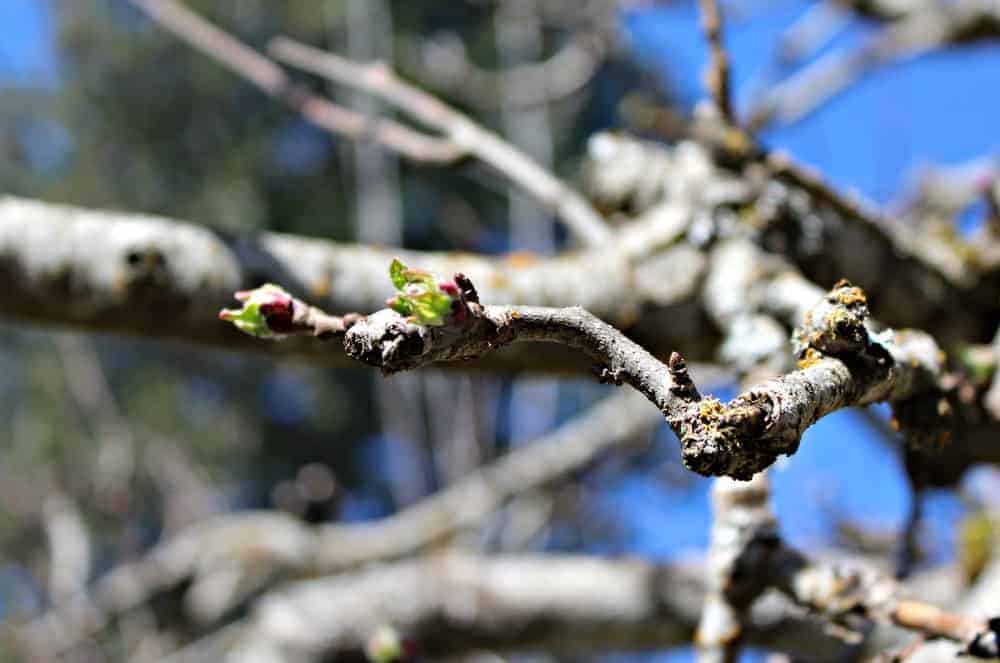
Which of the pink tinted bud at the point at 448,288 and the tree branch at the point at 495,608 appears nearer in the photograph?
the pink tinted bud at the point at 448,288

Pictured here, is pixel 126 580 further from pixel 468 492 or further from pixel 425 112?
pixel 425 112

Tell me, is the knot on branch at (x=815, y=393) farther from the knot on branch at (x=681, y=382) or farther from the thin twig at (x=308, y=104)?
the thin twig at (x=308, y=104)

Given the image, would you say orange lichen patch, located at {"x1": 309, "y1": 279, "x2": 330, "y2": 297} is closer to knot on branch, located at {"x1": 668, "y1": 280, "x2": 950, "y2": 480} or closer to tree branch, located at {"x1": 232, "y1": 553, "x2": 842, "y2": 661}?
knot on branch, located at {"x1": 668, "y1": 280, "x2": 950, "y2": 480}

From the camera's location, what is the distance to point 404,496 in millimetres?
6730

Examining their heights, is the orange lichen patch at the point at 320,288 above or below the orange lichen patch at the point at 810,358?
above

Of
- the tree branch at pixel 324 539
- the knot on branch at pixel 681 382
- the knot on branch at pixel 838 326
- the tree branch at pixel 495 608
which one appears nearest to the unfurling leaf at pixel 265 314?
the knot on branch at pixel 681 382

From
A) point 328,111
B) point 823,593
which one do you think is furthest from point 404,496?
point 823,593

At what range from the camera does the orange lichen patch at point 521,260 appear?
1395mm

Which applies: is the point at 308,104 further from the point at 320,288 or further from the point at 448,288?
the point at 448,288

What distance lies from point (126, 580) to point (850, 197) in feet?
8.37

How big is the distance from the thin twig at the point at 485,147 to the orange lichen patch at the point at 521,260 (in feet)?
0.39

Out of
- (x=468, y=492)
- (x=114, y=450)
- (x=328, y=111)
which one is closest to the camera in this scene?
(x=328, y=111)

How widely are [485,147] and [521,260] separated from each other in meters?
0.26

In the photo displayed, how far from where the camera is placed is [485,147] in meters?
1.58
